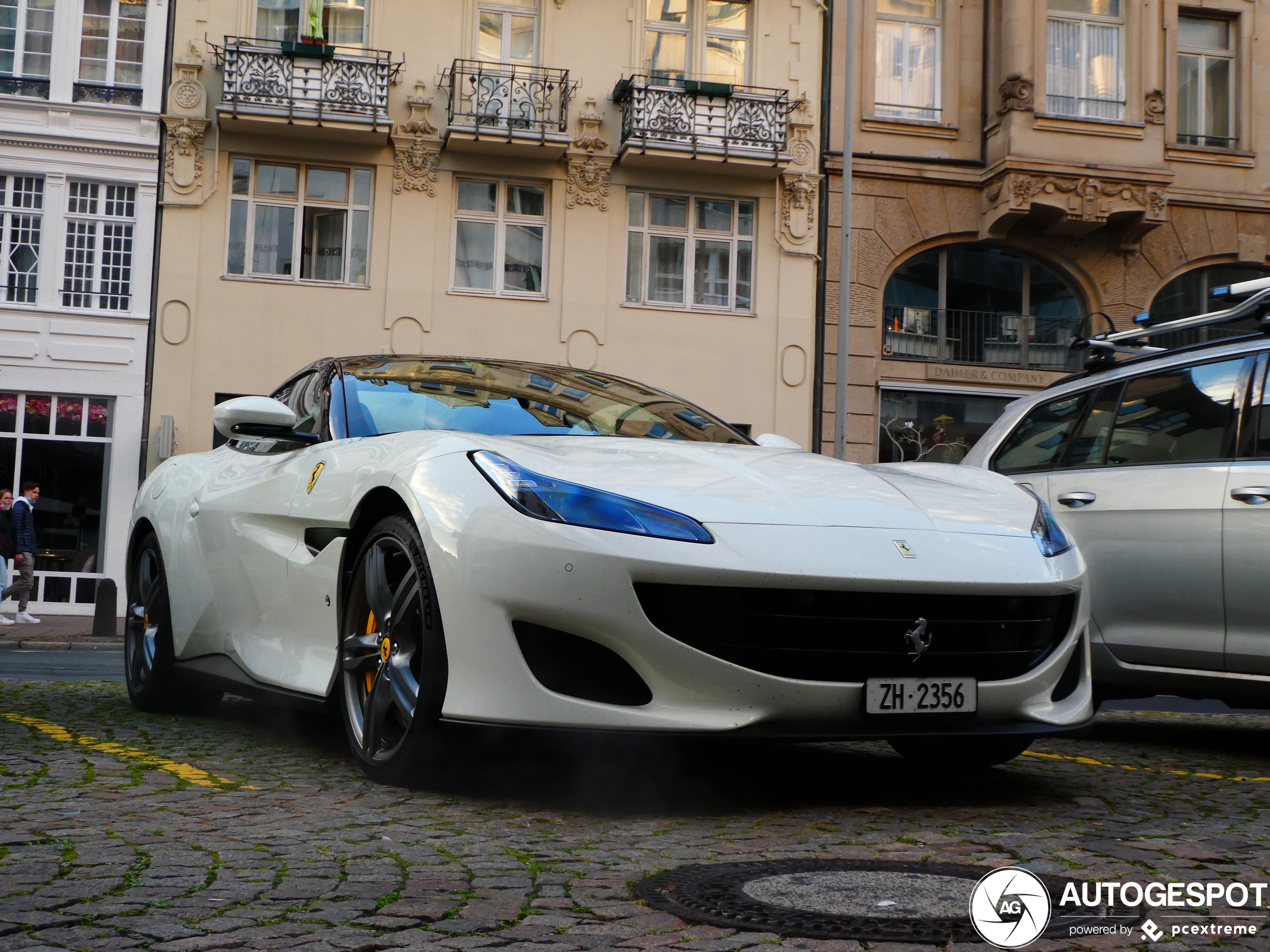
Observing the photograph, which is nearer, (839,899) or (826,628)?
(839,899)

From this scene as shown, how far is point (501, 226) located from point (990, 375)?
799 centimetres

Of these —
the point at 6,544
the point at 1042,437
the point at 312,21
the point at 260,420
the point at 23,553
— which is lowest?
the point at 23,553

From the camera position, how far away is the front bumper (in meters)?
3.52

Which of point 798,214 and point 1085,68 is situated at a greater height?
point 1085,68

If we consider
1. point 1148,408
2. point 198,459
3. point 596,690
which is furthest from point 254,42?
point 596,690

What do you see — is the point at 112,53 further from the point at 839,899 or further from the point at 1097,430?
the point at 839,899

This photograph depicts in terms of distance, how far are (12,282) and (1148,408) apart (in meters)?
18.6

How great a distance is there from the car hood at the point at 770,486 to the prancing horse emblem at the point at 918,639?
0.96 ft

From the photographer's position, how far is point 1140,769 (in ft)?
16.7

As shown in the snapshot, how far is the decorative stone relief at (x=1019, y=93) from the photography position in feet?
71.1

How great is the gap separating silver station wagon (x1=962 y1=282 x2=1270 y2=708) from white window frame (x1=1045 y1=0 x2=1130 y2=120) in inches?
703

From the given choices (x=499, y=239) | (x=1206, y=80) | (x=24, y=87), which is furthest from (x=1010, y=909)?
(x=1206, y=80)

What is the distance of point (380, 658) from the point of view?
405cm

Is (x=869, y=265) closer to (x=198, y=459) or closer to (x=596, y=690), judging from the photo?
(x=198, y=459)
